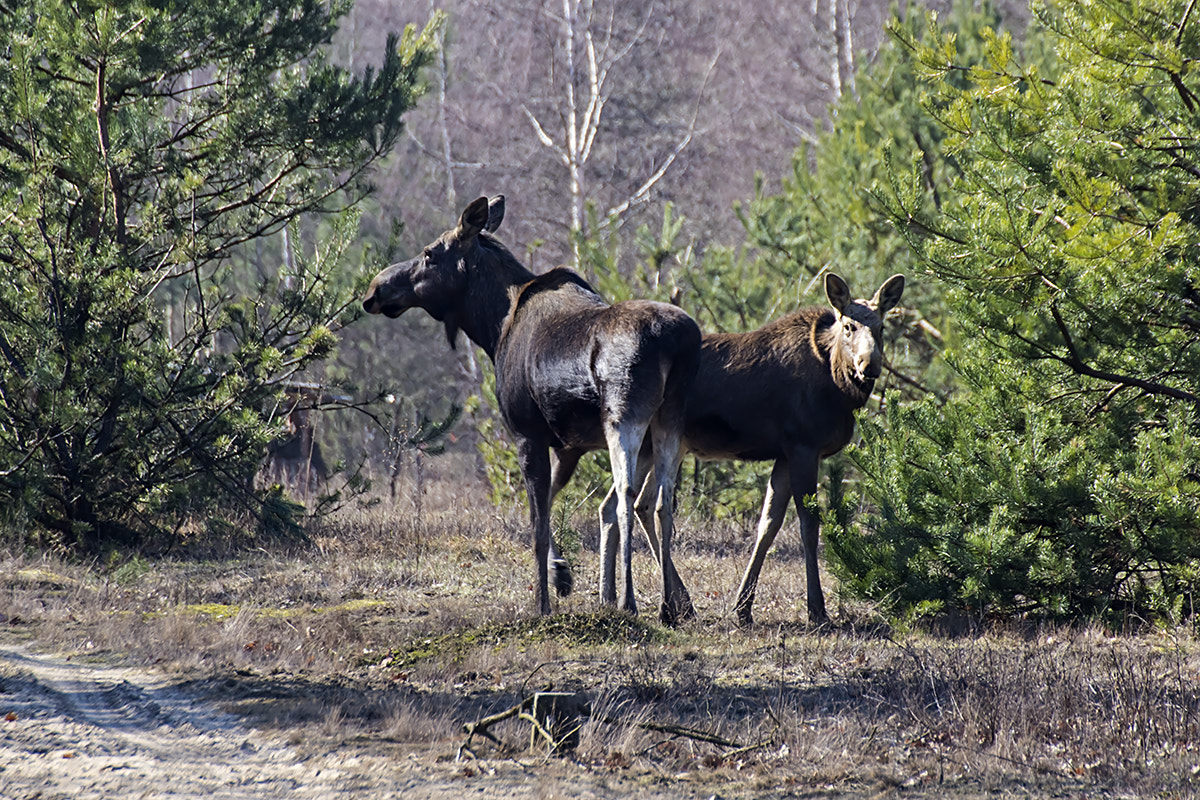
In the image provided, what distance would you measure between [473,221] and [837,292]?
8.79ft

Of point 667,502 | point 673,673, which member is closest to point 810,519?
point 667,502

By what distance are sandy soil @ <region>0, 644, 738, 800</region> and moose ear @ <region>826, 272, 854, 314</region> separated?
4005mm

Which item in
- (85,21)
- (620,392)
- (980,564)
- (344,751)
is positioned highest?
(85,21)

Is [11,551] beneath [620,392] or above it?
beneath

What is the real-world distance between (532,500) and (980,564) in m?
2.91

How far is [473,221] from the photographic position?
802cm

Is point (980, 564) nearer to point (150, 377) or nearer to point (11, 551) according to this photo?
point (150, 377)

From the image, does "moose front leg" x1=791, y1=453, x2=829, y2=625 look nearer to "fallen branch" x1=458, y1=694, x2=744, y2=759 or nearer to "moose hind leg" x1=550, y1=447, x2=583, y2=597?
"moose hind leg" x1=550, y1=447, x2=583, y2=597

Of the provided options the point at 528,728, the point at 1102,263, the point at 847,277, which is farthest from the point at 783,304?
the point at 528,728

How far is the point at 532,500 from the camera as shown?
7.20 metres

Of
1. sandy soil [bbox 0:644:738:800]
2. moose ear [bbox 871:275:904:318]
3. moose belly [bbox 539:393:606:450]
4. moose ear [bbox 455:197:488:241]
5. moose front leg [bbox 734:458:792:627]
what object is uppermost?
moose ear [bbox 455:197:488:241]

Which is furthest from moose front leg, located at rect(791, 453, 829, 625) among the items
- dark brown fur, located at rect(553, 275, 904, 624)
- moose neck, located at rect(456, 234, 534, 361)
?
moose neck, located at rect(456, 234, 534, 361)

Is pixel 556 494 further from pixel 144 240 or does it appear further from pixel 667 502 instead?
pixel 144 240

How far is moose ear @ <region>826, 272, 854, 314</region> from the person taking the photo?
733 centimetres
